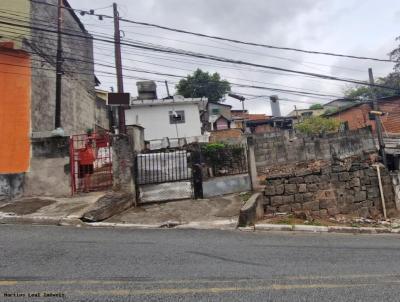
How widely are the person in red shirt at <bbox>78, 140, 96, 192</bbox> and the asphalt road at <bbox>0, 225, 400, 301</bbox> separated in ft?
12.2

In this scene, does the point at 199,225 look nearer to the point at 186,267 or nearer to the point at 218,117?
the point at 186,267

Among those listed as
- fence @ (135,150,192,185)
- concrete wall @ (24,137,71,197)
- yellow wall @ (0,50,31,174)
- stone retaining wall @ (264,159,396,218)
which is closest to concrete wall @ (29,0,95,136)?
yellow wall @ (0,50,31,174)

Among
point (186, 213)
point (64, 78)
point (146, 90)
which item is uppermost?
point (146, 90)

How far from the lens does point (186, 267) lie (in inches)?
199

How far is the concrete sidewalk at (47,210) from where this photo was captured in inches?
332

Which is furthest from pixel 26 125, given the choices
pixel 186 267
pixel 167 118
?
pixel 167 118

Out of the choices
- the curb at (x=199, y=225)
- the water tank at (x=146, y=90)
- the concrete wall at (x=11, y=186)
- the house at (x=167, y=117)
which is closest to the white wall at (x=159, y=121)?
the house at (x=167, y=117)

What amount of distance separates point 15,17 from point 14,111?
204 inches

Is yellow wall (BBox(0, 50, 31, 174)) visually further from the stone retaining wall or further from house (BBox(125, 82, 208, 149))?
house (BBox(125, 82, 208, 149))

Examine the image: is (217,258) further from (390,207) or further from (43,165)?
(390,207)

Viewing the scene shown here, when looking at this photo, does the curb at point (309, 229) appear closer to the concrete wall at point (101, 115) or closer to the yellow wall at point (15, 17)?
the yellow wall at point (15, 17)

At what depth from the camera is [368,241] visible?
324 inches

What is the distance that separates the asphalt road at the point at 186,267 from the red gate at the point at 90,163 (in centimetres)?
363

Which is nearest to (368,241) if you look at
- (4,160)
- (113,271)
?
(113,271)
